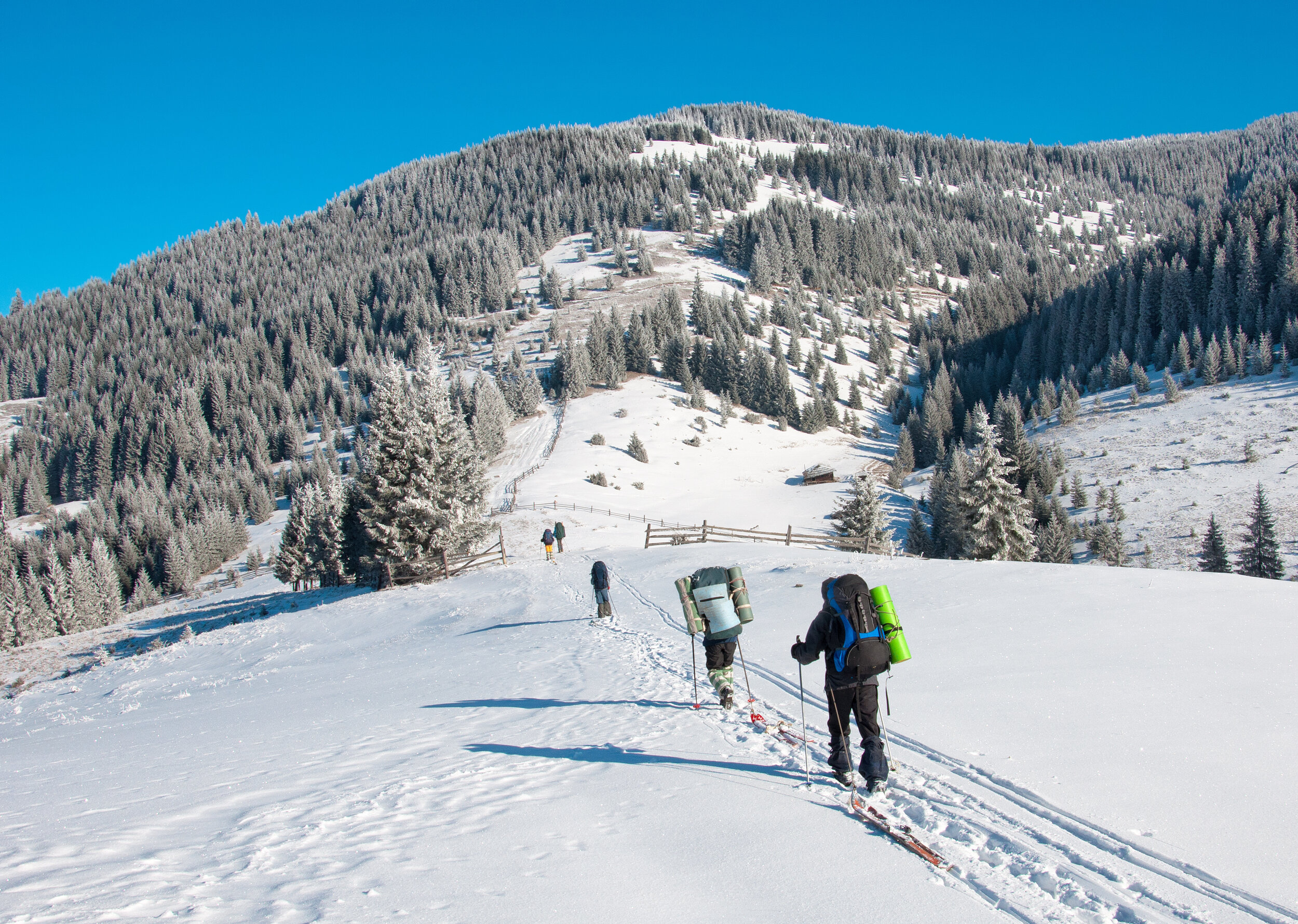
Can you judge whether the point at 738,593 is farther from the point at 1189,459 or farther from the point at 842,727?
the point at 1189,459

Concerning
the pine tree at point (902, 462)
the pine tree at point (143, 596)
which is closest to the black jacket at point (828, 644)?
the pine tree at point (902, 462)

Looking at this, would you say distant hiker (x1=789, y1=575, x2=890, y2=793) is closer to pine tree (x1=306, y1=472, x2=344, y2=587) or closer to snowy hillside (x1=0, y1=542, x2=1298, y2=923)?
snowy hillside (x1=0, y1=542, x2=1298, y2=923)

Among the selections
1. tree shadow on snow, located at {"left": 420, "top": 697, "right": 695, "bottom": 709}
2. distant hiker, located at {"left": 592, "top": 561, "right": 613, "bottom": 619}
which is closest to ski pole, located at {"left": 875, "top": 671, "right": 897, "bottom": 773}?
tree shadow on snow, located at {"left": 420, "top": 697, "right": 695, "bottom": 709}

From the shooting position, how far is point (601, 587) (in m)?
16.9

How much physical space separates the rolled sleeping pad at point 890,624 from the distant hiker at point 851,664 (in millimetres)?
53

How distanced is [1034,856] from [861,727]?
146cm

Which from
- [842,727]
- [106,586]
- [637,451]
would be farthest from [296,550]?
[842,727]

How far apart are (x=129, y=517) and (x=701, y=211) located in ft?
436

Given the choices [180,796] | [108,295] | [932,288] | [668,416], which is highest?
[108,295]

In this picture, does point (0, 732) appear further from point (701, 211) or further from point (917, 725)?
point (701, 211)

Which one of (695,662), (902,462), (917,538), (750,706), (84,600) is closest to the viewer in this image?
(750,706)

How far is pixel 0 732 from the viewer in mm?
13727

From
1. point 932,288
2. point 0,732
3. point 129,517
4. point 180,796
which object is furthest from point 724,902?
point 932,288

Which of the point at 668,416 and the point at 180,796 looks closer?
the point at 180,796
